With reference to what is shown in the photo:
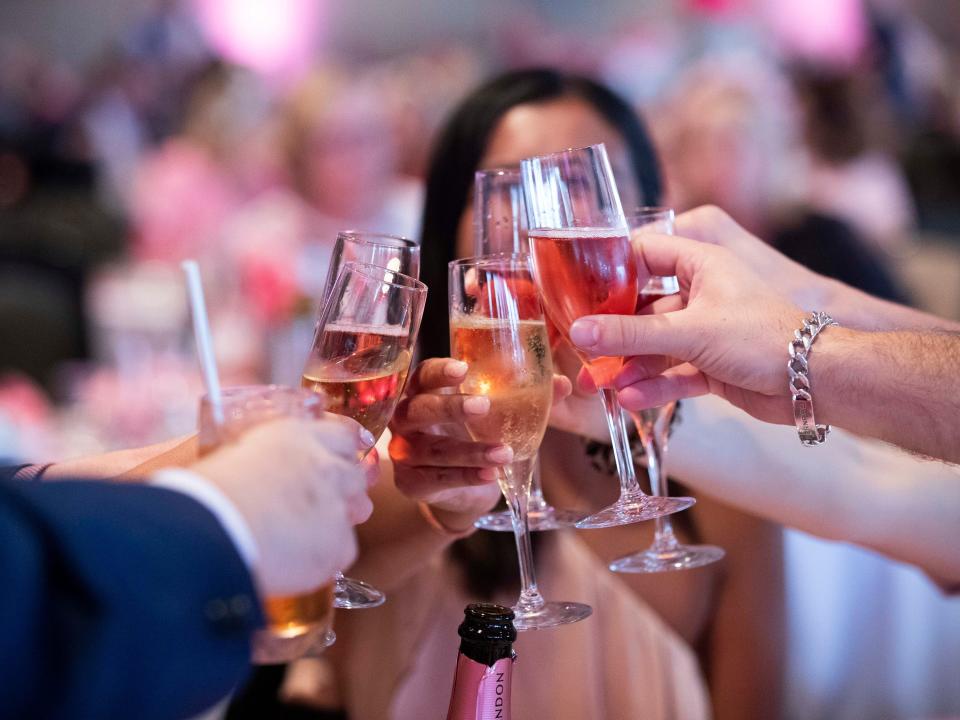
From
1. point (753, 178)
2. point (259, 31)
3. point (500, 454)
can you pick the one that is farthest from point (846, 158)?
point (500, 454)

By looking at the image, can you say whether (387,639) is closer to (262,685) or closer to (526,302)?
(262,685)

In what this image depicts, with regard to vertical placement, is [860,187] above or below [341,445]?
above

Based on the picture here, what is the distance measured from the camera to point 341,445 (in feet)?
2.73

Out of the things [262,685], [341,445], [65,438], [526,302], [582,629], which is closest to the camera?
[341,445]

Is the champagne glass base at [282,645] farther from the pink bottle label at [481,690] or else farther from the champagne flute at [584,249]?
the champagne flute at [584,249]

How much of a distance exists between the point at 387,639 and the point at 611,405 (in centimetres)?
73

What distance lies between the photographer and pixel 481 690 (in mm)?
930

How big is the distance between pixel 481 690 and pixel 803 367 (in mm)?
509

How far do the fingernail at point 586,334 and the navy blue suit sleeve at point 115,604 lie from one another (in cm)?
50

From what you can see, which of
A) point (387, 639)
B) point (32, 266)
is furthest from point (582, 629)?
point (32, 266)

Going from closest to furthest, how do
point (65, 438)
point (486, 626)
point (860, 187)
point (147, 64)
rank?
1. point (486, 626)
2. point (65, 438)
3. point (860, 187)
4. point (147, 64)

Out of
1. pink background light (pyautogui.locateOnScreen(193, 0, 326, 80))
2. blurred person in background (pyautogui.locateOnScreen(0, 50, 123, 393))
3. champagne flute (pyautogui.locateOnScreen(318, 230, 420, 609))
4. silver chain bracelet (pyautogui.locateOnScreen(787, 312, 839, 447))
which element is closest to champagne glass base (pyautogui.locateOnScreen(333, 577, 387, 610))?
champagne flute (pyautogui.locateOnScreen(318, 230, 420, 609))

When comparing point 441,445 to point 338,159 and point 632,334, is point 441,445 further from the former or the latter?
point 338,159

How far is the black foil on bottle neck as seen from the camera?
931 mm
